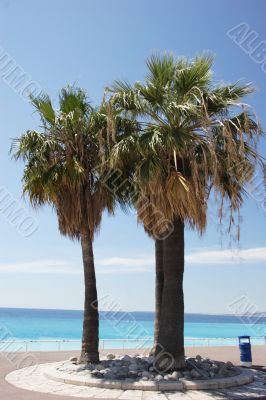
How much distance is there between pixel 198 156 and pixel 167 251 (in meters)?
2.86

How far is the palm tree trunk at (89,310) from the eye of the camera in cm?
1448

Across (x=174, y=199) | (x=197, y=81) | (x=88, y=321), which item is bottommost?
(x=88, y=321)

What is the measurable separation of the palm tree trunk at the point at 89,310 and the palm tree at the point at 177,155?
2.26 m

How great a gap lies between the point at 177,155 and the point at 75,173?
130 inches

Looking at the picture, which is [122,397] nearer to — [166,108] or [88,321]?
[88,321]

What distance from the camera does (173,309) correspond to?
516 inches

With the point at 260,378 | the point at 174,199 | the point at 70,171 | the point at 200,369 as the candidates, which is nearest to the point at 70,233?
the point at 70,171

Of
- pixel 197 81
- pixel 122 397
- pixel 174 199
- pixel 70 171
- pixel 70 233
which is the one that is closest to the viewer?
pixel 122 397

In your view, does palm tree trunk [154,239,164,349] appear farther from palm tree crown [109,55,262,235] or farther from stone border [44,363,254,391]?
stone border [44,363,254,391]

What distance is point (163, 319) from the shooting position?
1315 cm

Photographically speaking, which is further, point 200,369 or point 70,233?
point 70,233

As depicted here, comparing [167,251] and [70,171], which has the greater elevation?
[70,171]

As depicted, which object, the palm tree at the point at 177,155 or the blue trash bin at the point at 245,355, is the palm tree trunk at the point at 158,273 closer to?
the palm tree at the point at 177,155

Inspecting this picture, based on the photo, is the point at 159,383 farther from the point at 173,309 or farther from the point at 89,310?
the point at 89,310
